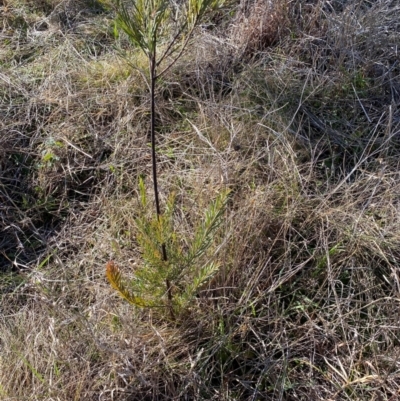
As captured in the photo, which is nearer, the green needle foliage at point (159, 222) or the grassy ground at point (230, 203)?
the green needle foliage at point (159, 222)

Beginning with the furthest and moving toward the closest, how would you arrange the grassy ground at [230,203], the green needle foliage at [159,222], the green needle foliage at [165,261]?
the grassy ground at [230,203] < the green needle foliage at [165,261] < the green needle foliage at [159,222]

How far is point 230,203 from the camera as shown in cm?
201

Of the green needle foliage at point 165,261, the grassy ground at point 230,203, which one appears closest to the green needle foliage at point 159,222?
the green needle foliage at point 165,261

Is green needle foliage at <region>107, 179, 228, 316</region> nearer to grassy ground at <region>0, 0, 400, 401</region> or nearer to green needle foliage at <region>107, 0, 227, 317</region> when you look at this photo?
green needle foliage at <region>107, 0, 227, 317</region>

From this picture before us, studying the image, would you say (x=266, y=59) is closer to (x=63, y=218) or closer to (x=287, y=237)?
(x=287, y=237)

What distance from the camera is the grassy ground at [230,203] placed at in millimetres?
1593

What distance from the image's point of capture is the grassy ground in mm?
1593

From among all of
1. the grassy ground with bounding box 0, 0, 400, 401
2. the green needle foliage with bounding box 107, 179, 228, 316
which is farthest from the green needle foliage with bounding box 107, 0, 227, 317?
the grassy ground with bounding box 0, 0, 400, 401

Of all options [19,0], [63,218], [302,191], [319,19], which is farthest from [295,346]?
[19,0]

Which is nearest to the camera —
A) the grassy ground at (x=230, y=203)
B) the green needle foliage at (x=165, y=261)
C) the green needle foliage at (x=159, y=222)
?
the green needle foliage at (x=159, y=222)

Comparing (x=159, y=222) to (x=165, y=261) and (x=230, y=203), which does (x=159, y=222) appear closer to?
(x=165, y=261)

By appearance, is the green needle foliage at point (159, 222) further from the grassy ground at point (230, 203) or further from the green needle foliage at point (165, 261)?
the grassy ground at point (230, 203)

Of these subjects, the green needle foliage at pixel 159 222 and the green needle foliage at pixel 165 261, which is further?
the green needle foliage at pixel 165 261

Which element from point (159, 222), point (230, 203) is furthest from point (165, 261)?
point (230, 203)
